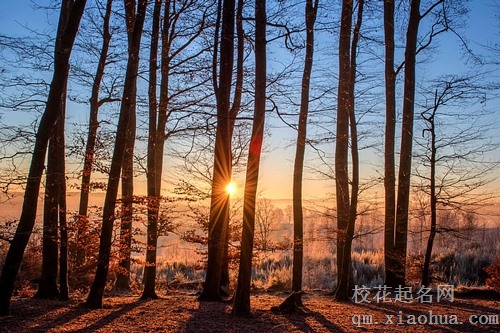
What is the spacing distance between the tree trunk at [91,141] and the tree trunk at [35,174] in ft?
4.77

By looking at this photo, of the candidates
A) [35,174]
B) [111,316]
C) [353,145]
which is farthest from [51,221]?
[353,145]

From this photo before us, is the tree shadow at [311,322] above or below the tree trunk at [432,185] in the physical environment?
below

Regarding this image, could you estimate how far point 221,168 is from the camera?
9.30m

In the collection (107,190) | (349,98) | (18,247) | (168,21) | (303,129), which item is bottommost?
(18,247)

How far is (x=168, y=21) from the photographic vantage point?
1134 centimetres

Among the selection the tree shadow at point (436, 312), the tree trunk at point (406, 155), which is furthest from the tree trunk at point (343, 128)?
the tree shadow at point (436, 312)

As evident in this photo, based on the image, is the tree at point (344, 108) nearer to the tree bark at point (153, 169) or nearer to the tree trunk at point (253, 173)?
the tree trunk at point (253, 173)

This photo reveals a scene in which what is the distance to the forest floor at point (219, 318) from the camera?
6.38 metres

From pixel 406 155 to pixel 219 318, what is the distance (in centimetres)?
722

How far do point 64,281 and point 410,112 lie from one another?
951cm

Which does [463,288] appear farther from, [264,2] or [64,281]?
[64,281]

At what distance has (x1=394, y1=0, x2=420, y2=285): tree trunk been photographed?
11.7 meters

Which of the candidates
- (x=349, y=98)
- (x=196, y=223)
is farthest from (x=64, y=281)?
(x=349, y=98)

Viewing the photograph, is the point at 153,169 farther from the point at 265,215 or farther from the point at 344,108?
the point at 265,215
